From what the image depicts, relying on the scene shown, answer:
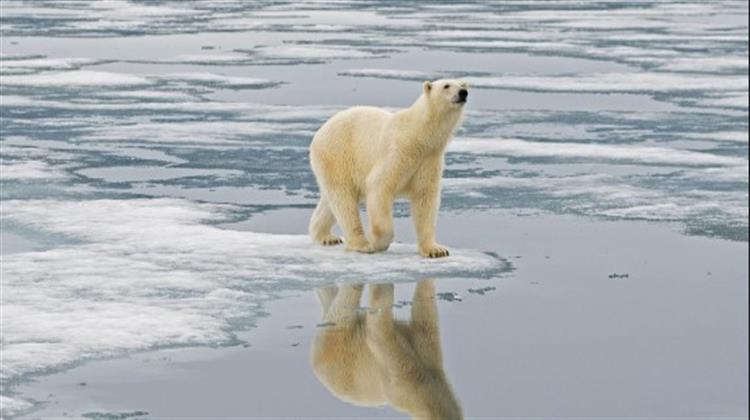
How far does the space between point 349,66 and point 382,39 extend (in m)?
3.45

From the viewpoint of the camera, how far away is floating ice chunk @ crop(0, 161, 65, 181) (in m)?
10.5

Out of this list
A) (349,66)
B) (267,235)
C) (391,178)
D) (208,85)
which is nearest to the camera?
(391,178)

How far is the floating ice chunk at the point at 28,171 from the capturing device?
34.3 feet

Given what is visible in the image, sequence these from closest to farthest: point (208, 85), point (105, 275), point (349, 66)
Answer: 1. point (105, 275)
2. point (208, 85)
3. point (349, 66)

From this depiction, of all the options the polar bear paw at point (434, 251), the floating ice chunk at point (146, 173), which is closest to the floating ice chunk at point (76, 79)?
the floating ice chunk at point (146, 173)

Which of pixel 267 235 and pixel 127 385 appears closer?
pixel 127 385

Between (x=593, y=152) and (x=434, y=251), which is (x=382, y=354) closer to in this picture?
(x=434, y=251)

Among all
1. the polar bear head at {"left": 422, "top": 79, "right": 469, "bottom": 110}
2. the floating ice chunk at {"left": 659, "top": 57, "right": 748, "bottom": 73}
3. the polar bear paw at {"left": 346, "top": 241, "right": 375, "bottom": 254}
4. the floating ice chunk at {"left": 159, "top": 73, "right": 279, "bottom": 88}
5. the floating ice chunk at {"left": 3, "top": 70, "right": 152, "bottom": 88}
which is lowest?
the floating ice chunk at {"left": 659, "top": 57, "right": 748, "bottom": 73}

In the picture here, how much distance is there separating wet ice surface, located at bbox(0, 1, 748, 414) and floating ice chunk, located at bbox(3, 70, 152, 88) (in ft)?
0.13

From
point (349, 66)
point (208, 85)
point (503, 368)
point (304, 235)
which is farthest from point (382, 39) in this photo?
point (503, 368)

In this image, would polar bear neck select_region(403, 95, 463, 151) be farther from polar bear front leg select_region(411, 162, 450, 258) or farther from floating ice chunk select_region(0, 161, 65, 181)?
floating ice chunk select_region(0, 161, 65, 181)

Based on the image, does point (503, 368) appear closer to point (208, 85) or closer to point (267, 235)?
point (267, 235)

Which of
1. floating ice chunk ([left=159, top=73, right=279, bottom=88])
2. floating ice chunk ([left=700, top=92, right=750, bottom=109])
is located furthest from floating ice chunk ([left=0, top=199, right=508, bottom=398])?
floating ice chunk ([left=159, top=73, right=279, bottom=88])

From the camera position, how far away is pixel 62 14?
1008 inches
